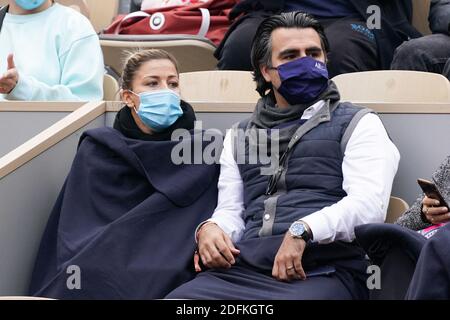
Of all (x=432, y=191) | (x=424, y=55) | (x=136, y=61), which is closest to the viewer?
(x=432, y=191)

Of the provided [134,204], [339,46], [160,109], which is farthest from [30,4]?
[134,204]

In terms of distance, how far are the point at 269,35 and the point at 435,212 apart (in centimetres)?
94

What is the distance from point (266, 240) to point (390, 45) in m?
1.78

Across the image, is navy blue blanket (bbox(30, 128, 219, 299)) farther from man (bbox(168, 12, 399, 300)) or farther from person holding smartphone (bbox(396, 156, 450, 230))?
person holding smartphone (bbox(396, 156, 450, 230))

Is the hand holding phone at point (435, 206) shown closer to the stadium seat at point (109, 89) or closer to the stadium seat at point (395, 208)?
the stadium seat at point (395, 208)

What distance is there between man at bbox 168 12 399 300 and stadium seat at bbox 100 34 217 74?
139 cm

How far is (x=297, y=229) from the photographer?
9.17 feet

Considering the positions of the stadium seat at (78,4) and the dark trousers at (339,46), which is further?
the stadium seat at (78,4)

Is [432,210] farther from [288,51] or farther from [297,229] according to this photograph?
[288,51]

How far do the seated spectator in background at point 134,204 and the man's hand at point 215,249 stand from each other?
3.8 inches

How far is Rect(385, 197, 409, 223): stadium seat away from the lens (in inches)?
123

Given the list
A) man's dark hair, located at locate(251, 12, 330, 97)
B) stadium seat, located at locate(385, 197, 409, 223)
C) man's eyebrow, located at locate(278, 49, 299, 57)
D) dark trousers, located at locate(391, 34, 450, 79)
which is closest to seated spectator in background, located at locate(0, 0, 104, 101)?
man's dark hair, located at locate(251, 12, 330, 97)

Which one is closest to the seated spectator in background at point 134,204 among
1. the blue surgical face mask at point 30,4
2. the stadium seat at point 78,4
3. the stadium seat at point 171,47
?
the blue surgical face mask at point 30,4

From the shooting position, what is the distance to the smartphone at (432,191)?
8.68 feet
